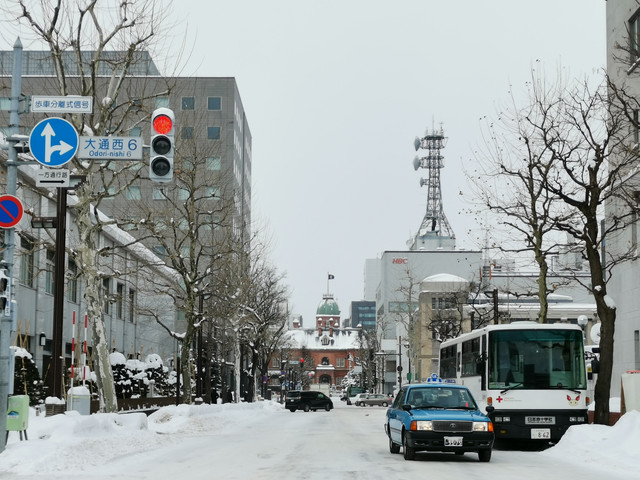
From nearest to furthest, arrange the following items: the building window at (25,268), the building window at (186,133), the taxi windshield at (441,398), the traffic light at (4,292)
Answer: the traffic light at (4,292) < the taxi windshield at (441,398) < the building window at (25,268) < the building window at (186,133)

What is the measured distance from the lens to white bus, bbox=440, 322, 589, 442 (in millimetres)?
21219

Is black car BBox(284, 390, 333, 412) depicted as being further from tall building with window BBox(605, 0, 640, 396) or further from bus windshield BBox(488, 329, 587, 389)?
bus windshield BBox(488, 329, 587, 389)

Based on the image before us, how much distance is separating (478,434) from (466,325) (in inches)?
3415

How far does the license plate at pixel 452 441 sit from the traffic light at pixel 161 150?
278 inches

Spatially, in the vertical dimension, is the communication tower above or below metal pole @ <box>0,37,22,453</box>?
above

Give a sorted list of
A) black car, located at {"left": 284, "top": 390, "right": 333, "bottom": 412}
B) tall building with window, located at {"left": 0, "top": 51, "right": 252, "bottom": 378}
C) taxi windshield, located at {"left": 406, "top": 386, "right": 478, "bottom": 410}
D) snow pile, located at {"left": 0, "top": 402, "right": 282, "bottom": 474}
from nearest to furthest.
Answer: snow pile, located at {"left": 0, "top": 402, "right": 282, "bottom": 474} → taxi windshield, located at {"left": 406, "top": 386, "right": 478, "bottom": 410} → tall building with window, located at {"left": 0, "top": 51, "right": 252, "bottom": 378} → black car, located at {"left": 284, "top": 390, "right": 333, "bottom": 412}

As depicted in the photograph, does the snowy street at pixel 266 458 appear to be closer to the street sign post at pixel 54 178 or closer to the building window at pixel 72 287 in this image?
the street sign post at pixel 54 178

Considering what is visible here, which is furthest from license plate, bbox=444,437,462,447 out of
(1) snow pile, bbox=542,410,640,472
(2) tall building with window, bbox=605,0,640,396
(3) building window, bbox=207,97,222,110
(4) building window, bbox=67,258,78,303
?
(3) building window, bbox=207,97,222,110

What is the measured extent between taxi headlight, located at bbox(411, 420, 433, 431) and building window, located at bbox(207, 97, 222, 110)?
252 feet

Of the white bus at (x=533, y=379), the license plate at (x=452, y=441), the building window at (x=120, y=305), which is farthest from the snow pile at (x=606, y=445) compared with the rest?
the building window at (x=120, y=305)

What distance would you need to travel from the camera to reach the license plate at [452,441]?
16.5m

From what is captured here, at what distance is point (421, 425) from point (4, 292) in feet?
26.3

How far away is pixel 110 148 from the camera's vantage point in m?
16.6

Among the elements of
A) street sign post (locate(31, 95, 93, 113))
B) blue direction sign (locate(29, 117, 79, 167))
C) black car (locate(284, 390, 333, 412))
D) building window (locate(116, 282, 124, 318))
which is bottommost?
black car (locate(284, 390, 333, 412))
